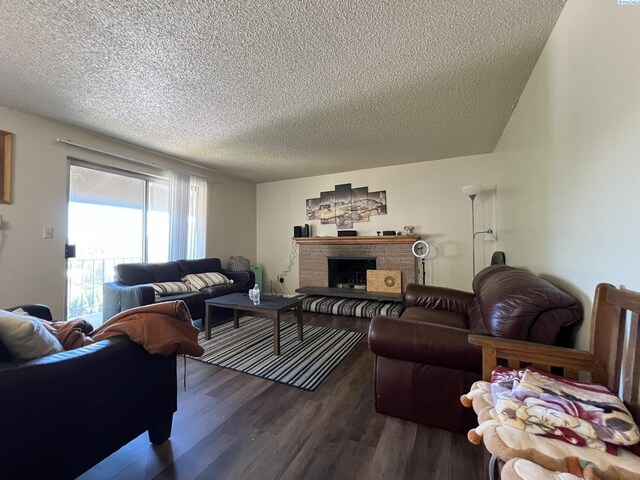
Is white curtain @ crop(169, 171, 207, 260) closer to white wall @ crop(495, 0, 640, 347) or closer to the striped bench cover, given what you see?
the striped bench cover

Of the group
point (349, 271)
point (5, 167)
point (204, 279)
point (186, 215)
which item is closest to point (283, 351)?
point (204, 279)

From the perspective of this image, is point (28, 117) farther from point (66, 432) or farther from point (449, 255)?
point (449, 255)

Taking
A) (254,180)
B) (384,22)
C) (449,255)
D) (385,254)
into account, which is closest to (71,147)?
(254,180)

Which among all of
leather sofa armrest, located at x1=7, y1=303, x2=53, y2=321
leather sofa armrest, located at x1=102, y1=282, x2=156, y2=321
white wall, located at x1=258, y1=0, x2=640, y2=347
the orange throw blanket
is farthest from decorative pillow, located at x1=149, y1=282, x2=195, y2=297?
white wall, located at x1=258, y1=0, x2=640, y2=347

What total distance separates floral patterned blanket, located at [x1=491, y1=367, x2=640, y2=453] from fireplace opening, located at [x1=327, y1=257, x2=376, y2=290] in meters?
3.81

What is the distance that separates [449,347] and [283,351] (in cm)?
163

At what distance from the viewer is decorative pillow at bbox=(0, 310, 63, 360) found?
0.93 metres

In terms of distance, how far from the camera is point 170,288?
344cm

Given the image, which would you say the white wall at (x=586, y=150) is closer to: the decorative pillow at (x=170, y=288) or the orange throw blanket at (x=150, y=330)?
the orange throw blanket at (x=150, y=330)

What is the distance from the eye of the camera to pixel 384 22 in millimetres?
1541

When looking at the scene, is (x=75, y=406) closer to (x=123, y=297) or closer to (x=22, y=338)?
(x=22, y=338)

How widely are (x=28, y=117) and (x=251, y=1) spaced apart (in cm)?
289

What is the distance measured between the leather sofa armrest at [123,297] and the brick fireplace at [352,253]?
2650 mm

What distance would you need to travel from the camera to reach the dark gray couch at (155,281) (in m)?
2.90
